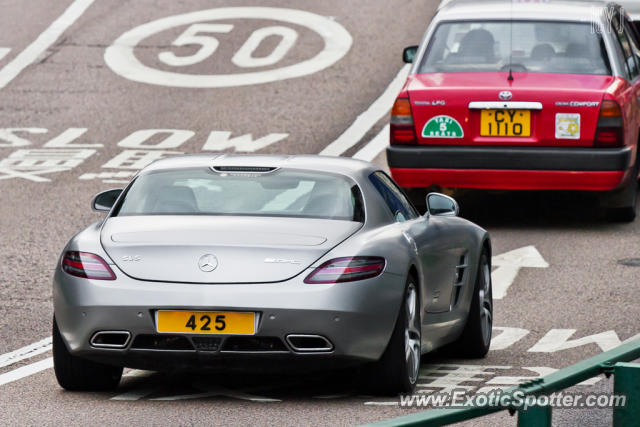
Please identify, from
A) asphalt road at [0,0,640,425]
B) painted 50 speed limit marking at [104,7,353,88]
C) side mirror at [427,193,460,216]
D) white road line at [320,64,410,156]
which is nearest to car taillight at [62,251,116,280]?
asphalt road at [0,0,640,425]

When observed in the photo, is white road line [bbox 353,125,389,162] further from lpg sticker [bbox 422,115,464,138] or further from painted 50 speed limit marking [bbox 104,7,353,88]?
painted 50 speed limit marking [bbox 104,7,353,88]

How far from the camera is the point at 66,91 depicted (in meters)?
21.3

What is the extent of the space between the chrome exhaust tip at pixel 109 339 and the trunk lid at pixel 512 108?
6665 mm

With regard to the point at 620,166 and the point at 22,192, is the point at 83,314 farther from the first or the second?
the point at 22,192

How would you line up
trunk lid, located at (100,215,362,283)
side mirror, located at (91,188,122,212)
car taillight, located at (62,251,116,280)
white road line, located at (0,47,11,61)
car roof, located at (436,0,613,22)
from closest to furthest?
1. trunk lid, located at (100,215,362,283)
2. car taillight, located at (62,251,116,280)
3. side mirror, located at (91,188,122,212)
4. car roof, located at (436,0,613,22)
5. white road line, located at (0,47,11,61)

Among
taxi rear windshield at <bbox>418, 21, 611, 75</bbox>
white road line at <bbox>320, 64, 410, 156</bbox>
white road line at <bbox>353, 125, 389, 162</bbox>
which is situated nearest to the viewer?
taxi rear windshield at <bbox>418, 21, 611, 75</bbox>

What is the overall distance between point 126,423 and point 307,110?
13383mm

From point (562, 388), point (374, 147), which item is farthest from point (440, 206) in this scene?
point (374, 147)

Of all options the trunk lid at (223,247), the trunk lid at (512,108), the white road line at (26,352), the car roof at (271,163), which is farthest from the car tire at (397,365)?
the trunk lid at (512,108)

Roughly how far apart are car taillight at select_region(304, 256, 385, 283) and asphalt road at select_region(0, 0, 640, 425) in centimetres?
61

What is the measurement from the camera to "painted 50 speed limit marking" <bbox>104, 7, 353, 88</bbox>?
22141mm

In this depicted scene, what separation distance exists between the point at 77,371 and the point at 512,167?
664 centimetres

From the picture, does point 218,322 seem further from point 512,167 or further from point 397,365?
point 512,167

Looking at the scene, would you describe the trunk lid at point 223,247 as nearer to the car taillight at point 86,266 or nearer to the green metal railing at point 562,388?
the car taillight at point 86,266
